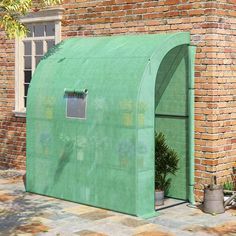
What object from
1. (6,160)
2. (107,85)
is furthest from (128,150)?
(6,160)

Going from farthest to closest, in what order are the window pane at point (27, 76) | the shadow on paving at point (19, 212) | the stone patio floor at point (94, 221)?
the window pane at point (27, 76) < the shadow on paving at point (19, 212) < the stone patio floor at point (94, 221)

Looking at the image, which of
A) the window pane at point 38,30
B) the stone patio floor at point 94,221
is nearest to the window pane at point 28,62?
the window pane at point 38,30

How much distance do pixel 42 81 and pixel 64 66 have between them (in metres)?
0.65

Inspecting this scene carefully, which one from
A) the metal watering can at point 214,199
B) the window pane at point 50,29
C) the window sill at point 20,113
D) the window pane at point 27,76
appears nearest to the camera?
the metal watering can at point 214,199

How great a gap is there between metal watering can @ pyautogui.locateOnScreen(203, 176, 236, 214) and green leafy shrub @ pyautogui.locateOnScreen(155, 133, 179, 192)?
43.5 inches

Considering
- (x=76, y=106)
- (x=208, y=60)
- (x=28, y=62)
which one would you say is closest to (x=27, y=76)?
(x=28, y=62)

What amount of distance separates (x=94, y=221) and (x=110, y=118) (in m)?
2.02

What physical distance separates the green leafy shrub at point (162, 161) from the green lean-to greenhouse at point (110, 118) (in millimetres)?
250

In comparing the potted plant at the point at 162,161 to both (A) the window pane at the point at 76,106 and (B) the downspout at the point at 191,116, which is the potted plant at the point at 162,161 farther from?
(A) the window pane at the point at 76,106

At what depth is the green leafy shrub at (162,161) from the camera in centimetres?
1157

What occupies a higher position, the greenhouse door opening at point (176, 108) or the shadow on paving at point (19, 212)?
the greenhouse door opening at point (176, 108)

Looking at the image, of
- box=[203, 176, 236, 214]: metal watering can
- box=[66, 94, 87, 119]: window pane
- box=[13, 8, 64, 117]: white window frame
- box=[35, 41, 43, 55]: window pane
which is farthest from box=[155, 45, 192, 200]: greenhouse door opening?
box=[13, 8, 64, 117]: white window frame

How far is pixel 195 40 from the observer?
11.3 meters

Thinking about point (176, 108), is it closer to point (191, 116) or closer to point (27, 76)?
point (191, 116)
